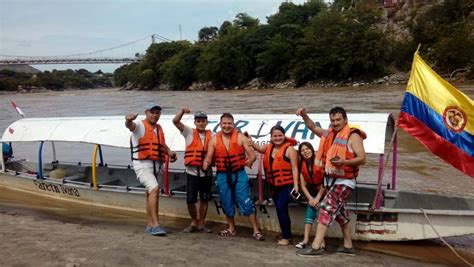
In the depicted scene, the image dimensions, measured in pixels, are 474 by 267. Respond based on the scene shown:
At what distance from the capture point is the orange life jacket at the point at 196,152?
6848mm

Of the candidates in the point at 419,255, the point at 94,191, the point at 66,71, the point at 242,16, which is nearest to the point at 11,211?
the point at 94,191

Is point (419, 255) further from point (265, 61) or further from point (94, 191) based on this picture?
point (265, 61)

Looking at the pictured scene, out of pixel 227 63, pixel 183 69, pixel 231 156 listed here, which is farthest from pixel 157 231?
pixel 183 69

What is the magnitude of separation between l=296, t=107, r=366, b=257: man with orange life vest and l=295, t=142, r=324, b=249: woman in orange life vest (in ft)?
0.61

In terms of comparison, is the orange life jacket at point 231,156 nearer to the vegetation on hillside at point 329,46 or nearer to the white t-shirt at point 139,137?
the white t-shirt at point 139,137

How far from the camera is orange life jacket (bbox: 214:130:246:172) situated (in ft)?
21.7

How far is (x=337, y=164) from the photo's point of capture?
5.48 m

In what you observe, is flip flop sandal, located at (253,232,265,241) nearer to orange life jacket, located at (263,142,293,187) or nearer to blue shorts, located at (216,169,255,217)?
blue shorts, located at (216,169,255,217)


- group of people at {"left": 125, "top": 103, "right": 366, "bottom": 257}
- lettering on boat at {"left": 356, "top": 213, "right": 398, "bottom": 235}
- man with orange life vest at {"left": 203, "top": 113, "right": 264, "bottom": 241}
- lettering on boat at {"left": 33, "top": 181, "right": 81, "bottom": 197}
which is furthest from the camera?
lettering on boat at {"left": 33, "top": 181, "right": 81, "bottom": 197}

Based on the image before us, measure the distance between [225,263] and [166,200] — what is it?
129 inches

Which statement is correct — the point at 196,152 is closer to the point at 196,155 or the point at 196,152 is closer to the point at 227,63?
the point at 196,155

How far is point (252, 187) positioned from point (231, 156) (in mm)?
2426

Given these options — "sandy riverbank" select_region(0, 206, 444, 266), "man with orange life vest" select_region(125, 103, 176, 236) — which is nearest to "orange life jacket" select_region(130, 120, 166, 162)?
"man with orange life vest" select_region(125, 103, 176, 236)

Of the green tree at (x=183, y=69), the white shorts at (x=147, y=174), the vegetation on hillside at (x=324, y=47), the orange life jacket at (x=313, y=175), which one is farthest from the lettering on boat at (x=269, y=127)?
the green tree at (x=183, y=69)
